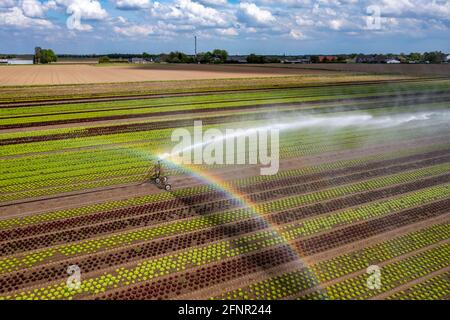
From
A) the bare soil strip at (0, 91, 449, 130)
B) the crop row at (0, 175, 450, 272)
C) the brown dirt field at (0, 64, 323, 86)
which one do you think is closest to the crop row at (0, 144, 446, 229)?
the crop row at (0, 175, 450, 272)

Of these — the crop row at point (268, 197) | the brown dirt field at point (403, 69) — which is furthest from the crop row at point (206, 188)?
the brown dirt field at point (403, 69)

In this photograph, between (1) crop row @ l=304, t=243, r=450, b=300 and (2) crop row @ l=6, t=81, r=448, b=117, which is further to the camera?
(2) crop row @ l=6, t=81, r=448, b=117

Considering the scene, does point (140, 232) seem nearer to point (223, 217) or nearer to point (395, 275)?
point (223, 217)

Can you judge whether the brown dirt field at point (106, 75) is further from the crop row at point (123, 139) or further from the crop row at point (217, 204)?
the crop row at point (217, 204)

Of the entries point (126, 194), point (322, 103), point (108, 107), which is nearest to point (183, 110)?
point (108, 107)

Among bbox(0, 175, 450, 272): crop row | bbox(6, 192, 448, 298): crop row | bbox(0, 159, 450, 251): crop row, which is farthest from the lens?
bbox(0, 159, 450, 251): crop row

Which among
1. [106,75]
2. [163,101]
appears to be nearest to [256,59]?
[106,75]

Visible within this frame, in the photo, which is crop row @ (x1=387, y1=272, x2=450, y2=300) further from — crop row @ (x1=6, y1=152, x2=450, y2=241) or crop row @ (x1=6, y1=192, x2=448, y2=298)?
crop row @ (x1=6, y1=152, x2=450, y2=241)
